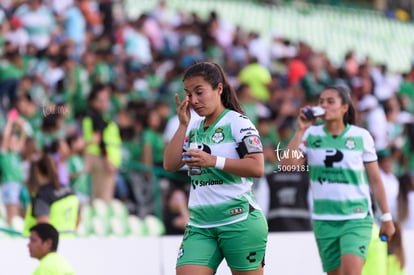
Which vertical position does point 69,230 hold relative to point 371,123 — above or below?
below

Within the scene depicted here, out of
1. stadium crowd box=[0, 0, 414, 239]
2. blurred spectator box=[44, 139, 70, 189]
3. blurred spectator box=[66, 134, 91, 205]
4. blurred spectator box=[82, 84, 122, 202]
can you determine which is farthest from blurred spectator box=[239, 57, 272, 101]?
blurred spectator box=[44, 139, 70, 189]

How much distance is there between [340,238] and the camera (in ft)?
28.7

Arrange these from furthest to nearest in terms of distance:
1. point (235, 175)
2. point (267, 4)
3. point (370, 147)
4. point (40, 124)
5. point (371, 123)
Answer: point (267, 4), point (371, 123), point (40, 124), point (370, 147), point (235, 175)

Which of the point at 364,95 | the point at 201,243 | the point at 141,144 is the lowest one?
the point at 201,243

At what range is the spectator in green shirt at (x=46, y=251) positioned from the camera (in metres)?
8.95

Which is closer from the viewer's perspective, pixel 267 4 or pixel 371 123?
pixel 371 123

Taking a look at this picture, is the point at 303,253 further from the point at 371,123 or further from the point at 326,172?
the point at 371,123

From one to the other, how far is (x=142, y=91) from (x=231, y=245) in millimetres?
11730

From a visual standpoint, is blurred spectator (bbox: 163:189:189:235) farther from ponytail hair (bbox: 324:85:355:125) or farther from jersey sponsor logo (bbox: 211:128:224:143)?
jersey sponsor logo (bbox: 211:128:224:143)

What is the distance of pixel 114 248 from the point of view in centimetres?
1070

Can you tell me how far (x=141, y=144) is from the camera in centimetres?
1573

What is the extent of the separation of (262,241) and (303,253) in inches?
148

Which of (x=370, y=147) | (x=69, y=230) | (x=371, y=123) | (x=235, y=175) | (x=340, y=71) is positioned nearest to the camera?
(x=235, y=175)

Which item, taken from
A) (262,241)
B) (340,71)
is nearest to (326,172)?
(262,241)
